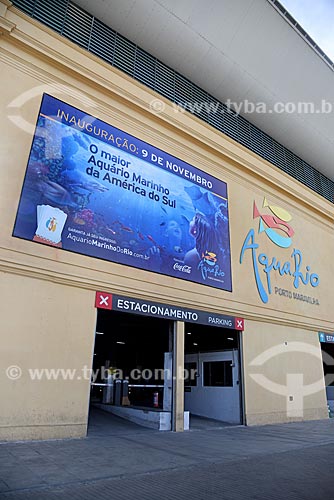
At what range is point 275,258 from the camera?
49.0 ft

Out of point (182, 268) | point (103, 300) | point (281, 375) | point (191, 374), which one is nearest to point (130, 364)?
point (191, 374)

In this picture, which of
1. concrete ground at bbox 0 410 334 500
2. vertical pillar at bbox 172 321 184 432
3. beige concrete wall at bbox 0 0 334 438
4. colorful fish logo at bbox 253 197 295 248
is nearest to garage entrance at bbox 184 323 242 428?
beige concrete wall at bbox 0 0 334 438

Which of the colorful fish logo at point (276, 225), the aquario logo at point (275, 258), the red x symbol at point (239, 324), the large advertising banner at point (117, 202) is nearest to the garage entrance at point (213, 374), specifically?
the red x symbol at point (239, 324)

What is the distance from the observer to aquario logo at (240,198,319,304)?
13.9 m

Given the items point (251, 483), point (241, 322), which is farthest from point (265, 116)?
point (251, 483)

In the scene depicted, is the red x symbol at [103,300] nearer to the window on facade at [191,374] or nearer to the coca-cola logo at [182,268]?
the coca-cola logo at [182,268]

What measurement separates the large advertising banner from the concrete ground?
4416 mm

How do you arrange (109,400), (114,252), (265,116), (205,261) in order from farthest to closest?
(265,116) → (109,400) → (205,261) → (114,252)

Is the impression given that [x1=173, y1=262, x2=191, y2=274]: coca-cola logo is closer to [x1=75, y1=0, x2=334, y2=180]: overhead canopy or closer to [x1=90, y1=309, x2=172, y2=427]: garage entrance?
[x1=90, y1=309, x2=172, y2=427]: garage entrance

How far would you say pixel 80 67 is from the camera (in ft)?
34.3

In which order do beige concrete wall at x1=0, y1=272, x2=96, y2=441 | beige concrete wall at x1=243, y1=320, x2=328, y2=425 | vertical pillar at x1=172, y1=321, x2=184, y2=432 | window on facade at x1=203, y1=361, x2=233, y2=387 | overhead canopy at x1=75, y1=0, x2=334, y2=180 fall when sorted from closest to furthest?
1. beige concrete wall at x1=0, y1=272, x2=96, y2=441
2. vertical pillar at x1=172, y1=321, x2=184, y2=432
3. beige concrete wall at x1=243, y1=320, x2=328, y2=425
4. overhead canopy at x1=75, y1=0, x2=334, y2=180
5. window on facade at x1=203, y1=361, x2=233, y2=387

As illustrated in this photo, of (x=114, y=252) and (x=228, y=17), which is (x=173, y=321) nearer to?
(x=114, y=252)

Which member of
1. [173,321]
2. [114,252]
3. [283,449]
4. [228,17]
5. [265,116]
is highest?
[228,17]

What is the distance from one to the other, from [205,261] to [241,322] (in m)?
2.60
